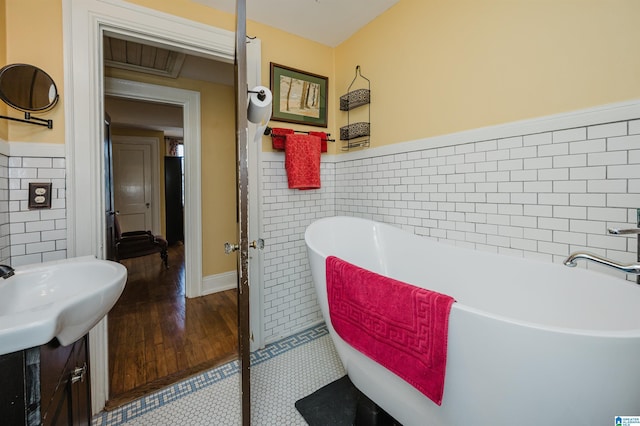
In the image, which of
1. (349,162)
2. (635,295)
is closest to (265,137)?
(349,162)

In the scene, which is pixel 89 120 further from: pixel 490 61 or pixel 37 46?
pixel 490 61

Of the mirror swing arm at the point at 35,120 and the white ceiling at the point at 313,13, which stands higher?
the white ceiling at the point at 313,13

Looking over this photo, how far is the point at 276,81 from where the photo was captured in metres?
2.08

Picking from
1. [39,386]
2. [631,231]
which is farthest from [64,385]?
[631,231]

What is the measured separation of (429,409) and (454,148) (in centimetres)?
129

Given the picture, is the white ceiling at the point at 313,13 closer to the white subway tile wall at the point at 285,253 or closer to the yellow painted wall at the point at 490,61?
the yellow painted wall at the point at 490,61

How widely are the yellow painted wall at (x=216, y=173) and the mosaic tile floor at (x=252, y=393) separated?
4.99 feet

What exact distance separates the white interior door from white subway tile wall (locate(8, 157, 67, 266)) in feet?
14.6

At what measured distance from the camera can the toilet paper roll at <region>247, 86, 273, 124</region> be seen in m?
1.35

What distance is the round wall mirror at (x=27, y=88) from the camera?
1.22m

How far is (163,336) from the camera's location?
224 centimetres

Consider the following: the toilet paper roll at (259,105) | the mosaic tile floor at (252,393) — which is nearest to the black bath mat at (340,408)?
the mosaic tile floor at (252,393)

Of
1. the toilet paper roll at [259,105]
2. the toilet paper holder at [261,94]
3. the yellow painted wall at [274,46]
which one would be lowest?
the toilet paper roll at [259,105]

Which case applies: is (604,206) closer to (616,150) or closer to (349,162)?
(616,150)
